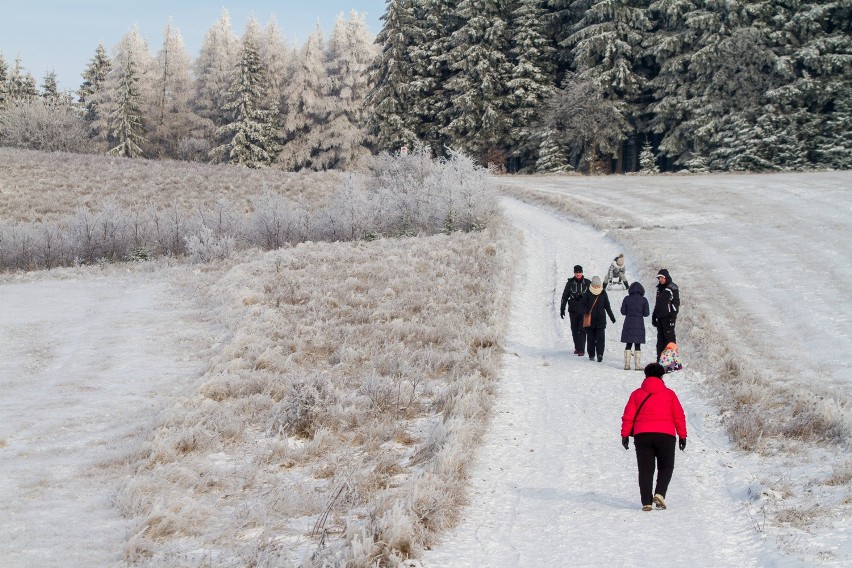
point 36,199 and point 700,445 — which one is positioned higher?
point 36,199

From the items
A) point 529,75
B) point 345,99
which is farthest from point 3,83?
point 529,75

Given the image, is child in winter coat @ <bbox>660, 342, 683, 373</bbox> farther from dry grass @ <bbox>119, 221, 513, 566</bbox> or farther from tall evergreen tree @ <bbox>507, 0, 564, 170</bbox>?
tall evergreen tree @ <bbox>507, 0, 564, 170</bbox>

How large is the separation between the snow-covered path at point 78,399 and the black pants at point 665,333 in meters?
8.03

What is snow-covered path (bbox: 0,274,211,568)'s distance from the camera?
21.2 ft

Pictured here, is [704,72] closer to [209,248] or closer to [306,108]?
[306,108]

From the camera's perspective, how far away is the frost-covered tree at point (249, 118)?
56344 mm

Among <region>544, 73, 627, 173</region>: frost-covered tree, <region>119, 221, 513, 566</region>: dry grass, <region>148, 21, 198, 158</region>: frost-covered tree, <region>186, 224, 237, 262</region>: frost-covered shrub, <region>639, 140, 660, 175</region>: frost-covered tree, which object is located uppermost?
<region>148, 21, 198, 158</region>: frost-covered tree

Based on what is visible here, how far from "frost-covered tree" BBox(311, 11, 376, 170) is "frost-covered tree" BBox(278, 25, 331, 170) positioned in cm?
37

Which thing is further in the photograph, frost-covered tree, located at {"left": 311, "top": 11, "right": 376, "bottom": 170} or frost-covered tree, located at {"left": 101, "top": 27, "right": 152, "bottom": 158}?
frost-covered tree, located at {"left": 101, "top": 27, "right": 152, "bottom": 158}

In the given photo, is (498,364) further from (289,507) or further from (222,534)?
(222,534)

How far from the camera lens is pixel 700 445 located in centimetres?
900

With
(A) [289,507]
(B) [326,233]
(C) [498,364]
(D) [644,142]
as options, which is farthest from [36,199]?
(D) [644,142]

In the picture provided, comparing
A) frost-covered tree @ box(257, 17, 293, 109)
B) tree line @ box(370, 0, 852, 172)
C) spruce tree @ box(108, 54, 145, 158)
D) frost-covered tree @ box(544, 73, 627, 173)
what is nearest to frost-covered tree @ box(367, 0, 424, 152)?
tree line @ box(370, 0, 852, 172)

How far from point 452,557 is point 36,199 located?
33563 mm
